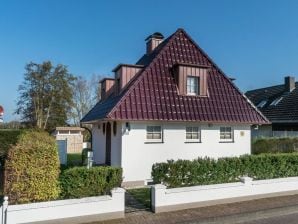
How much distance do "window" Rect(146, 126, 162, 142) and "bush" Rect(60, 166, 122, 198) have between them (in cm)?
513

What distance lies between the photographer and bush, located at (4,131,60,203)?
793 cm

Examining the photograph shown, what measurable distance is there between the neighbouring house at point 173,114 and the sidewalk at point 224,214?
469cm

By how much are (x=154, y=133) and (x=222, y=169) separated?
427 cm

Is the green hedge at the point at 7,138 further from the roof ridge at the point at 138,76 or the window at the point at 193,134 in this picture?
the window at the point at 193,134

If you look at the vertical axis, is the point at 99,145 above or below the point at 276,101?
below

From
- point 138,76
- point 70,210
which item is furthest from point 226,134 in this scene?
point 70,210

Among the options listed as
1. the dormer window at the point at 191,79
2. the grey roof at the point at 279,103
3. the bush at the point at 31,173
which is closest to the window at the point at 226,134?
the dormer window at the point at 191,79

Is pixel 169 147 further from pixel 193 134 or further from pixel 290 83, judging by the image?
pixel 290 83

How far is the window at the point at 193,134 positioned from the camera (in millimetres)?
14977

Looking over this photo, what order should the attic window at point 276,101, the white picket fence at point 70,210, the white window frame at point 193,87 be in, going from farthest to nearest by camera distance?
1. the attic window at point 276,101
2. the white window frame at point 193,87
3. the white picket fence at point 70,210

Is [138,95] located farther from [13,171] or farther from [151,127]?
[13,171]

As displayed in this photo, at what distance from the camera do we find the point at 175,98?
48.5 feet

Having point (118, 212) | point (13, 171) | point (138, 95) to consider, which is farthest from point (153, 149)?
point (13, 171)

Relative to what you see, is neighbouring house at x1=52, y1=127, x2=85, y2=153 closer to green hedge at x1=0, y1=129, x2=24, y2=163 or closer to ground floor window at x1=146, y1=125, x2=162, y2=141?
green hedge at x1=0, y1=129, x2=24, y2=163
